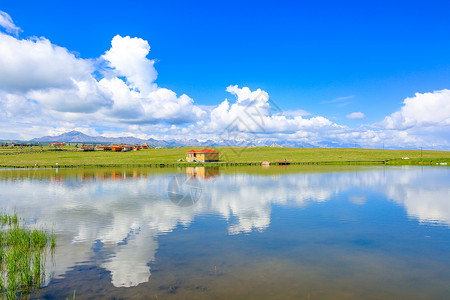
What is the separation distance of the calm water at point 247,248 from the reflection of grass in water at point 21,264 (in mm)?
565

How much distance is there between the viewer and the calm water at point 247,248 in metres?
10.3

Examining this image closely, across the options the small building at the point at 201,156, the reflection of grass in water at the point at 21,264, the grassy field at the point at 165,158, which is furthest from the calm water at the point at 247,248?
the grassy field at the point at 165,158

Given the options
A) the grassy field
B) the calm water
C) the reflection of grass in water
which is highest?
the grassy field

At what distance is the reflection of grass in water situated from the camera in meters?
9.97

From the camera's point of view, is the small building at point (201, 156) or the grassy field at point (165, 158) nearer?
the grassy field at point (165, 158)

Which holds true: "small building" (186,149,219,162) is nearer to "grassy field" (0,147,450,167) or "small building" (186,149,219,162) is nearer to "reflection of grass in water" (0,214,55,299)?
"grassy field" (0,147,450,167)

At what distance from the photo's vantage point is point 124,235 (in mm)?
16734

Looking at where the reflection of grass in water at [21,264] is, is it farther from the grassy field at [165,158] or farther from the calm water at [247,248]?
the grassy field at [165,158]

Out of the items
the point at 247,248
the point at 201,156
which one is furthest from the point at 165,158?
the point at 247,248

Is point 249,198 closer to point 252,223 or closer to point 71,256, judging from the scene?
point 252,223

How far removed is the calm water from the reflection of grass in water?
1.85 ft

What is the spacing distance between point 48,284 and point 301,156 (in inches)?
4717

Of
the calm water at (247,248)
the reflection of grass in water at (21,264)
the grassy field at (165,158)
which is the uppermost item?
the grassy field at (165,158)

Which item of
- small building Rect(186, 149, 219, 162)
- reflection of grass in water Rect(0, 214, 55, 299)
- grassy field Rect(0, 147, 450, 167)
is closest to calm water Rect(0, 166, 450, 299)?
reflection of grass in water Rect(0, 214, 55, 299)
